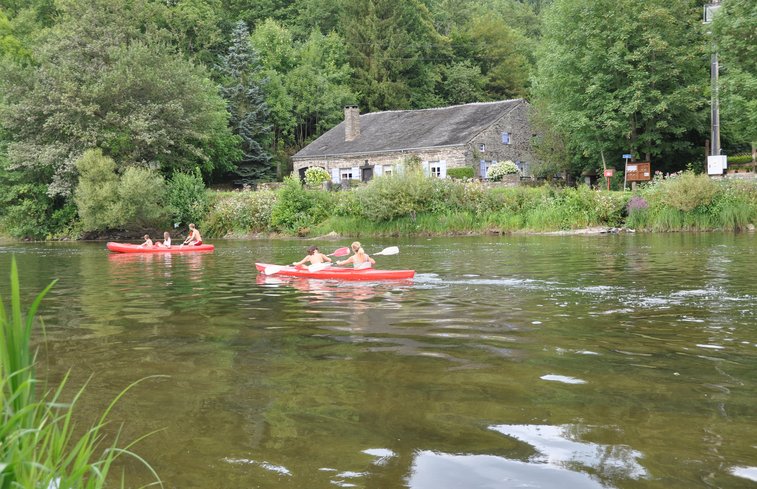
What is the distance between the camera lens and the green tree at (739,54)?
28.8 metres

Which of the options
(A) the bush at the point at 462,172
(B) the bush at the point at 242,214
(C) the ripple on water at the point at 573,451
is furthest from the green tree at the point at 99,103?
(C) the ripple on water at the point at 573,451

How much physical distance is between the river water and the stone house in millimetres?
30385

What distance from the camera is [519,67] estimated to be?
6681cm

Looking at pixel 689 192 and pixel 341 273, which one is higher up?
pixel 689 192

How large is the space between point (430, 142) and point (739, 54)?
1894 cm

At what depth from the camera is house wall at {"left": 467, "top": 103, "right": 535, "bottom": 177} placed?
4419cm

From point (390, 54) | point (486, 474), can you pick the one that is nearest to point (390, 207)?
point (486, 474)

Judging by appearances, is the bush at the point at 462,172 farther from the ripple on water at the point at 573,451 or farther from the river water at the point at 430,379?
the ripple on water at the point at 573,451

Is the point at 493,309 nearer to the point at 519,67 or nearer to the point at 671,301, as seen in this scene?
the point at 671,301

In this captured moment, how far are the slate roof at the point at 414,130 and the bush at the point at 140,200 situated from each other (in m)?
14.5

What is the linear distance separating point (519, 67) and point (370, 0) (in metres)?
14.9

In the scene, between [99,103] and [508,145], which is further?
[508,145]

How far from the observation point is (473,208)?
33219 millimetres

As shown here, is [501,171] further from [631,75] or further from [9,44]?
[9,44]
